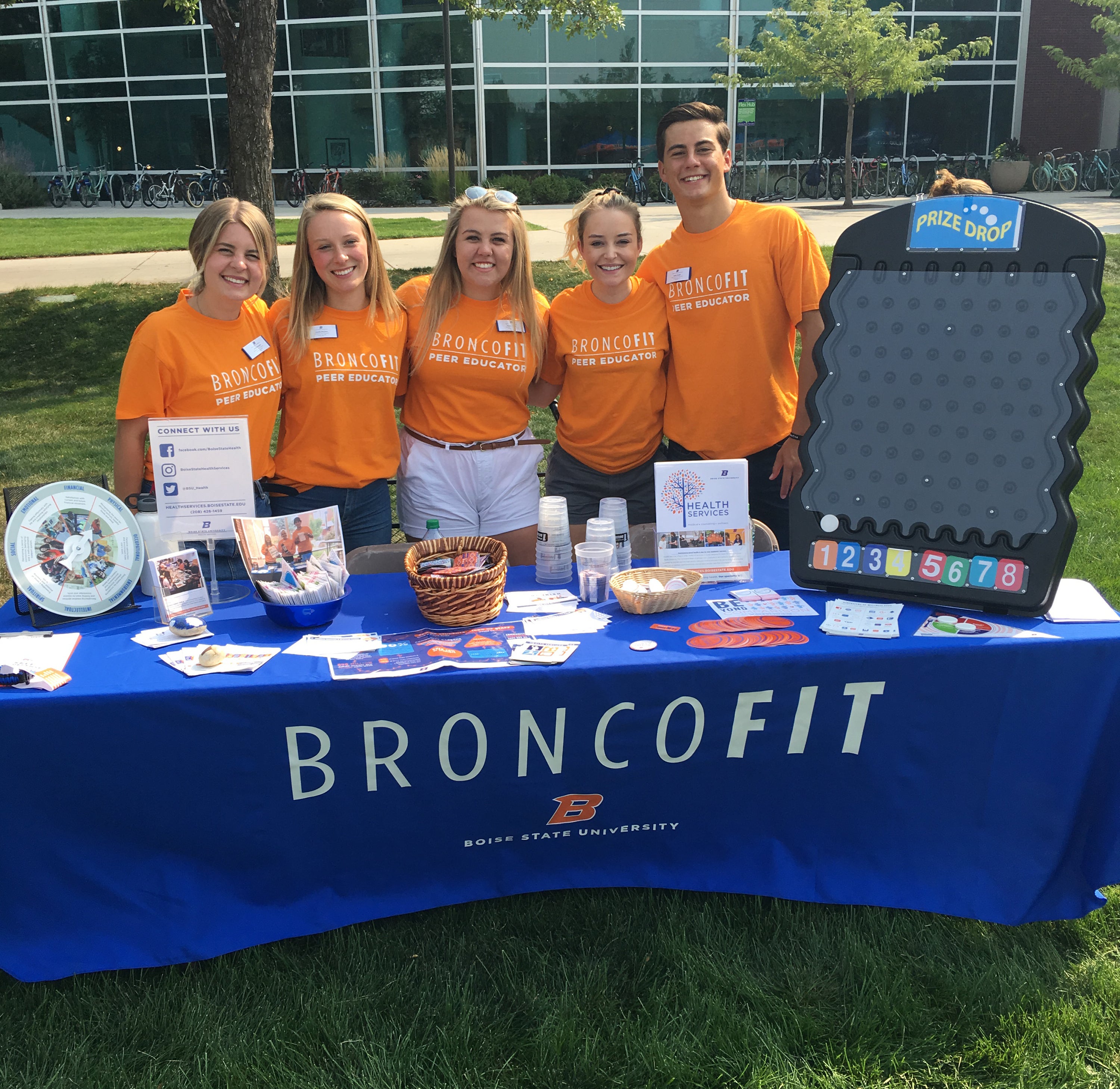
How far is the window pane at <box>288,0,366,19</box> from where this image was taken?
63.0 feet

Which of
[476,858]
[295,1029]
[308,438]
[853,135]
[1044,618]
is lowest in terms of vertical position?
[295,1029]

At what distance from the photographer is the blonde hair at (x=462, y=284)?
3025mm

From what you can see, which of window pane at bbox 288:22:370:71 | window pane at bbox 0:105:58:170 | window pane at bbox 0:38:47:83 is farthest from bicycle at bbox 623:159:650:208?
window pane at bbox 0:105:58:170

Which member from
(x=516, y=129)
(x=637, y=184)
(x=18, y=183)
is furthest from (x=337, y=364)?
(x=18, y=183)

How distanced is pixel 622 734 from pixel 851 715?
0.51 m

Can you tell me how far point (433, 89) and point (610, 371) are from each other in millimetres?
18642

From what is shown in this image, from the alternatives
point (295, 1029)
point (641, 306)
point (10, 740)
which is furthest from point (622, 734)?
point (641, 306)

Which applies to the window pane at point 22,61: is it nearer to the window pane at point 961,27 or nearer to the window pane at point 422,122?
the window pane at point 422,122

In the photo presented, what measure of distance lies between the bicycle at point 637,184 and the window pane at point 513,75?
8.21ft

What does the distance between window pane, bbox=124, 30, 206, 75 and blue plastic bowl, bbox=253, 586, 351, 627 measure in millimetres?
21285

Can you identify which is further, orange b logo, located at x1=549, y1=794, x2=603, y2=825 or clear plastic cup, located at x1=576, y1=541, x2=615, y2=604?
clear plastic cup, located at x1=576, y1=541, x2=615, y2=604

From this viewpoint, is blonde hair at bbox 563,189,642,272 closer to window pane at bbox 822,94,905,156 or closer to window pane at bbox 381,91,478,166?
window pane at bbox 381,91,478,166

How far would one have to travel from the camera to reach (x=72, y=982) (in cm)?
221

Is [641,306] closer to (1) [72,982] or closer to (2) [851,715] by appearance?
(2) [851,715]
